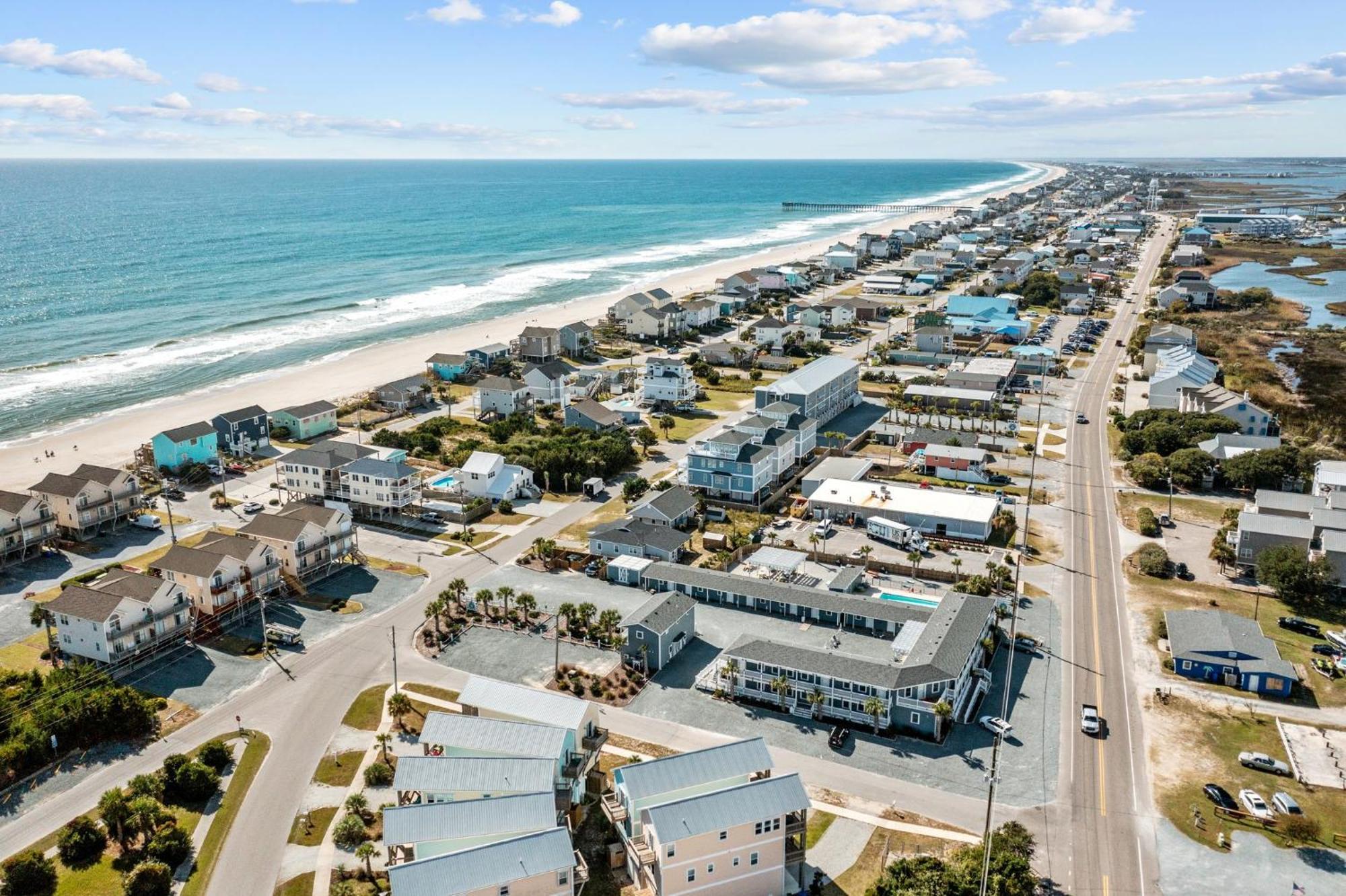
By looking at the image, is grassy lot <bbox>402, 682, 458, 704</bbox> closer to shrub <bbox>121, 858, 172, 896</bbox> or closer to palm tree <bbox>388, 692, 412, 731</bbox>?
palm tree <bbox>388, 692, 412, 731</bbox>

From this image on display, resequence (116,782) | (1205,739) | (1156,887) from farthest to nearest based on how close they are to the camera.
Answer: (1205,739) < (116,782) < (1156,887)

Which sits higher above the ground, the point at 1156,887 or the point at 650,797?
the point at 650,797

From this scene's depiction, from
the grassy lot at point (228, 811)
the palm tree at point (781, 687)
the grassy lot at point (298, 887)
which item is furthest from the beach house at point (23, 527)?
the palm tree at point (781, 687)

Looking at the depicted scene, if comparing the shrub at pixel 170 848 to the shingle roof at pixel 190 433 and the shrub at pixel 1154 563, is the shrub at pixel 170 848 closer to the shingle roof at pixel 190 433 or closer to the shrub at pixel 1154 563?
the shingle roof at pixel 190 433

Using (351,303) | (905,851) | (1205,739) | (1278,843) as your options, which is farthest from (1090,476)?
(351,303)

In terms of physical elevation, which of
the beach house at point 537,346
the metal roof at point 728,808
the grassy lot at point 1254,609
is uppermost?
the beach house at point 537,346

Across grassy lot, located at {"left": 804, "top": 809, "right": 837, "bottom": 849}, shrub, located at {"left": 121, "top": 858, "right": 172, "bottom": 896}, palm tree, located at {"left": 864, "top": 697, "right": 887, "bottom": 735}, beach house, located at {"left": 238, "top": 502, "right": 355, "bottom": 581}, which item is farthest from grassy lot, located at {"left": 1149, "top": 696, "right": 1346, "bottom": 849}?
beach house, located at {"left": 238, "top": 502, "right": 355, "bottom": 581}

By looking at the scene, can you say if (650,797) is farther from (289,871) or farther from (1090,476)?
(1090,476)
